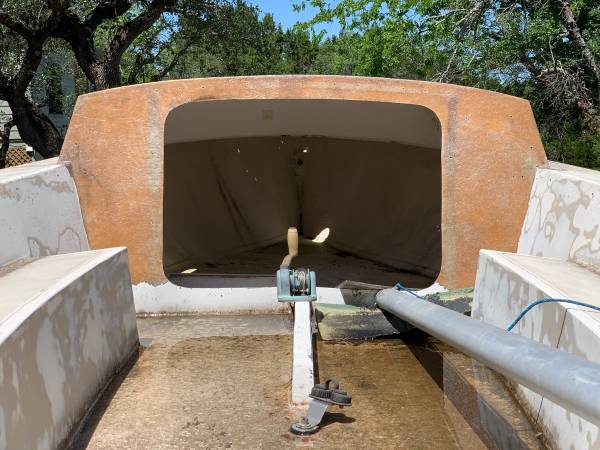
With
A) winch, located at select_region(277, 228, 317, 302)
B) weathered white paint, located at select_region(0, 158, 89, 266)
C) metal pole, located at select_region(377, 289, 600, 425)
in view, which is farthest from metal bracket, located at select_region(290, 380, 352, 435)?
weathered white paint, located at select_region(0, 158, 89, 266)

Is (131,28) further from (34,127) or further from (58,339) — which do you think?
(58,339)

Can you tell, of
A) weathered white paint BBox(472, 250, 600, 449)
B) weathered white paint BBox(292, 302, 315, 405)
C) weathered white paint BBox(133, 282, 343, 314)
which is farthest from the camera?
weathered white paint BBox(133, 282, 343, 314)

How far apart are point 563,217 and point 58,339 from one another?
3698mm

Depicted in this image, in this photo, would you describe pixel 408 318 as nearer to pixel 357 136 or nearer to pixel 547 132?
pixel 357 136

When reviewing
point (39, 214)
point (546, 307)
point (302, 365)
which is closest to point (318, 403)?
point (302, 365)

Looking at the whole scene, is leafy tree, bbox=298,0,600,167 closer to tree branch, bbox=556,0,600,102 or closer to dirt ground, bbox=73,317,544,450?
tree branch, bbox=556,0,600,102

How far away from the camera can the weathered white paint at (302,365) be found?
4.17 meters

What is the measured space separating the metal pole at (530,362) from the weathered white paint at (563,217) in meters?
1.40

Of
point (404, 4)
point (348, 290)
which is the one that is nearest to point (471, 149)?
point (348, 290)

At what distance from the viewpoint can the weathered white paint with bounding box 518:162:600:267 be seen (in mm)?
4598

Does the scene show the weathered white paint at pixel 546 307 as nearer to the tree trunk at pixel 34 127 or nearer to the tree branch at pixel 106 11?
the tree branch at pixel 106 11

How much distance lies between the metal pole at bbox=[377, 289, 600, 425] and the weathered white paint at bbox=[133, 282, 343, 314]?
2702 mm

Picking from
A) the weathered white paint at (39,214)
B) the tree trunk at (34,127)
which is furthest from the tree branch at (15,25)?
the weathered white paint at (39,214)

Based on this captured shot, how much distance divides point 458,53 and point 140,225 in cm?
1281
